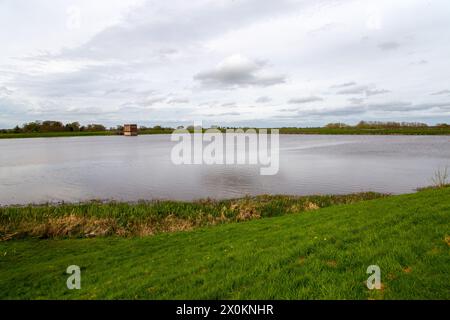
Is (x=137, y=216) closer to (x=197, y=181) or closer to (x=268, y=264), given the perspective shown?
(x=268, y=264)

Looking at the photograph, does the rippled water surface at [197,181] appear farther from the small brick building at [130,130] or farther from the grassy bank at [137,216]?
the small brick building at [130,130]

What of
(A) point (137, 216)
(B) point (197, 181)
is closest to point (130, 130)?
(B) point (197, 181)

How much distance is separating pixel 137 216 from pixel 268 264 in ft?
36.6

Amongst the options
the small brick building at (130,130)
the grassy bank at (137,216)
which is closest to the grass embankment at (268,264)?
the grassy bank at (137,216)

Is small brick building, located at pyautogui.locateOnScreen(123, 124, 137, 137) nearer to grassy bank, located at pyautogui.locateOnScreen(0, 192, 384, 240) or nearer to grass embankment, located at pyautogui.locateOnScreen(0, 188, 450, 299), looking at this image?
grassy bank, located at pyautogui.locateOnScreen(0, 192, 384, 240)

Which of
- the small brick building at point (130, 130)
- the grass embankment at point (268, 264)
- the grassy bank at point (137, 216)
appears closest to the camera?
the grass embankment at point (268, 264)

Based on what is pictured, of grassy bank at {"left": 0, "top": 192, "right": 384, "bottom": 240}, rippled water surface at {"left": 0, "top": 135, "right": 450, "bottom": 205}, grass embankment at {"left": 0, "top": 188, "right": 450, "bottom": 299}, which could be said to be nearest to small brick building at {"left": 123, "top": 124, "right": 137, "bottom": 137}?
rippled water surface at {"left": 0, "top": 135, "right": 450, "bottom": 205}

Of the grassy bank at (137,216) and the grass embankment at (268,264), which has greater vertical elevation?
the grass embankment at (268,264)

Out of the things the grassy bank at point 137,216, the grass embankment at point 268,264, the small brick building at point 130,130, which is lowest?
the grassy bank at point 137,216

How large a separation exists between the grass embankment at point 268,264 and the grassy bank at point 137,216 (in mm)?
2674

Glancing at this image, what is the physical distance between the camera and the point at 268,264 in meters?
6.26

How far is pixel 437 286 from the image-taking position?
15.2 feet

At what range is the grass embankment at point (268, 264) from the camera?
506 cm
